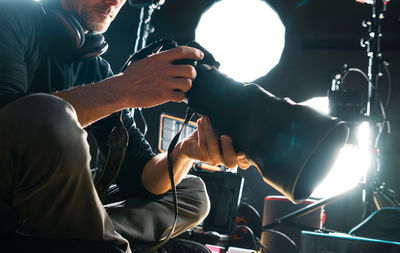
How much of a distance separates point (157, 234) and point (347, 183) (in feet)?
7.41

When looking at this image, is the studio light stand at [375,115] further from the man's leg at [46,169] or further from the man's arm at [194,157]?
the man's leg at [46,169]

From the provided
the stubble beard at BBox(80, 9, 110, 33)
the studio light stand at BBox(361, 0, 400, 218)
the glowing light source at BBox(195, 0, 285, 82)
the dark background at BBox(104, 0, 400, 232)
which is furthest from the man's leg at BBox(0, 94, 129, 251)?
the dark background at BBox(104, 0, 400, 232)

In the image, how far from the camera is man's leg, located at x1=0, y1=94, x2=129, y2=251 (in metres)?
0.46

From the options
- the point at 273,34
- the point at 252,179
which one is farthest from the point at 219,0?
the point at 252,179

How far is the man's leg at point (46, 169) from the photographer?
1.52 ft

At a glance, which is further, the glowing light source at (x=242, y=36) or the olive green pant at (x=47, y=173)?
the glowing light source at (x=242, y=36)

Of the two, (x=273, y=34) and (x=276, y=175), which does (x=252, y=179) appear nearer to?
(x=273, y=34)

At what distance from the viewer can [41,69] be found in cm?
90

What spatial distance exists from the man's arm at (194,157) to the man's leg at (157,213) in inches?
1.9

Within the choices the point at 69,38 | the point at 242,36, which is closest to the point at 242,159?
the point at 69,38

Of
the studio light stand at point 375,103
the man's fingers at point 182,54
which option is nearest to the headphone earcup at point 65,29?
the man's fingers at point 182,54

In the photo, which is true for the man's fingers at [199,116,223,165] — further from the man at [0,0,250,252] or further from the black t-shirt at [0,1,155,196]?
the black t-shirt at [0,1,155,196]

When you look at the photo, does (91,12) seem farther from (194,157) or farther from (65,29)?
(194,157)

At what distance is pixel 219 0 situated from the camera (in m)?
3.51
